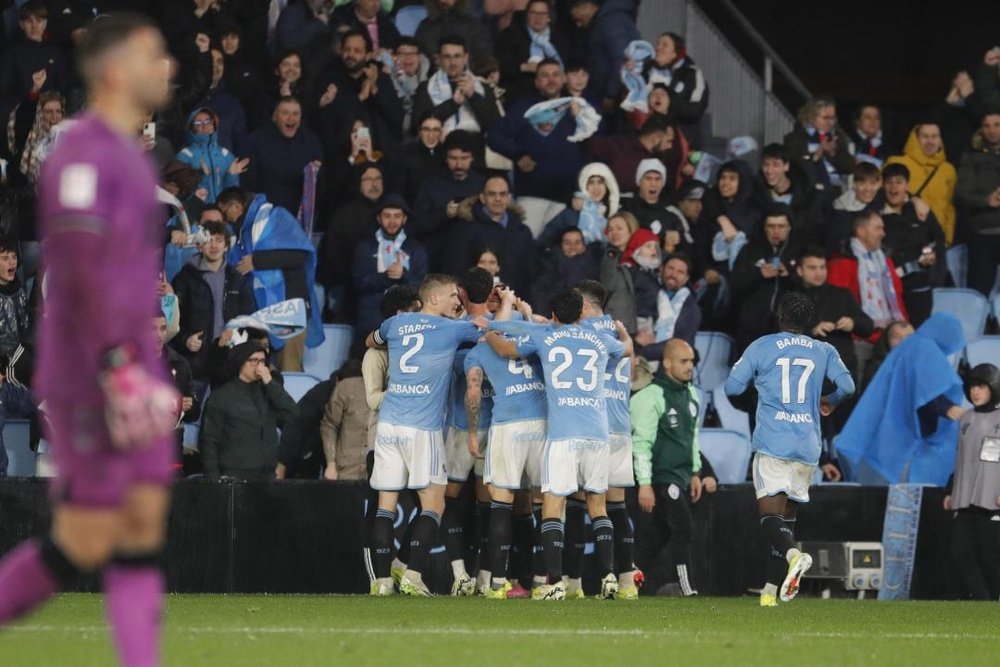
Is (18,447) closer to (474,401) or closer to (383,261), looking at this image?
(383,261)

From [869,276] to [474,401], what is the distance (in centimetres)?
589

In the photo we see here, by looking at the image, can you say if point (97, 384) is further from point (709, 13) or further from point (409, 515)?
point (709, 13)

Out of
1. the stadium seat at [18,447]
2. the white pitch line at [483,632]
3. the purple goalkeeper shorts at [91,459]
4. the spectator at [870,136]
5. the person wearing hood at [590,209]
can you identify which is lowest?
the white pitch line at [483,632]

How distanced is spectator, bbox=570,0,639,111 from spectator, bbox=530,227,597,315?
A: 11.3ft

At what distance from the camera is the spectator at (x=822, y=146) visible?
61.3 feet

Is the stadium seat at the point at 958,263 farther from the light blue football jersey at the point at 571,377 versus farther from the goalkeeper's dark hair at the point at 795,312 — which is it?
the light blue football jersey at the point at 571,377

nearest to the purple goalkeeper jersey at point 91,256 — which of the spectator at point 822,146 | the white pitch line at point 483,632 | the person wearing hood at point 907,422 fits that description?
the white pitch line at point 483,632

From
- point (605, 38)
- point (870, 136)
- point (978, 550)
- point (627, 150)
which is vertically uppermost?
point (605, 38)

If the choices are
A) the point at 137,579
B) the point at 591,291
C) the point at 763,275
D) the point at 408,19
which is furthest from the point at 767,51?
the point at 137,579

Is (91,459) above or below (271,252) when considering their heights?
below

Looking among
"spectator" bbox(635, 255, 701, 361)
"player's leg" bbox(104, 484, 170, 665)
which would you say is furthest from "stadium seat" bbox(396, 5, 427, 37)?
"player's leg" bbox(104, 484, 170, 665)

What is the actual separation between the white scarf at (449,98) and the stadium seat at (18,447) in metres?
5.31

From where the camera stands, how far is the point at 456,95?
17250mm

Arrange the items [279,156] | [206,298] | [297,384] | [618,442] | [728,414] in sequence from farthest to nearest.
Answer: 1. [728,414]
2. [279,156]
3. [297,384]
4. [206,298]
5. [618,442]
